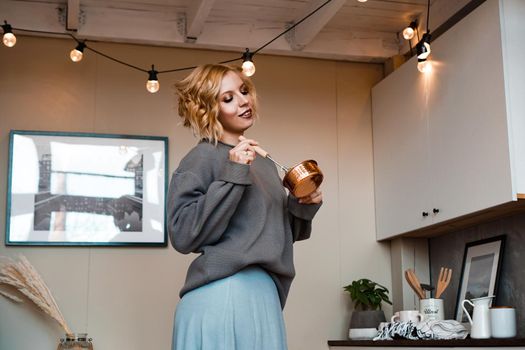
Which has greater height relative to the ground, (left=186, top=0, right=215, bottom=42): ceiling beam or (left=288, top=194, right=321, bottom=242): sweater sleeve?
(left=186, top=0, right=215, bottom=42): ceiling beam

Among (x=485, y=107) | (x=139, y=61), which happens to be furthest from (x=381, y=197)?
(x=139, y=61)

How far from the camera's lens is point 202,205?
1706mm

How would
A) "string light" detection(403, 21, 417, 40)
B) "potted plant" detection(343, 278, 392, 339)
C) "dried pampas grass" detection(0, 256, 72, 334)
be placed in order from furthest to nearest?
"potted plant" detection(343, 278, 392, 339) → "string light" detection(403, 21, 417, 40) → "dried pampas grass" detection(0, 256, 72, 334)

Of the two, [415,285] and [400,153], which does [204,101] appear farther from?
[400,153]

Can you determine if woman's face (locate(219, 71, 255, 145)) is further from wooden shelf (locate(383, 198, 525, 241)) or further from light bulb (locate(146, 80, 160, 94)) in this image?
light bulb (locate(146, 80, 160, 94))

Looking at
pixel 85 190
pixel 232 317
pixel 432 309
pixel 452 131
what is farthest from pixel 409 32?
pixel 232 317

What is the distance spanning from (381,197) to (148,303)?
53.3 inches

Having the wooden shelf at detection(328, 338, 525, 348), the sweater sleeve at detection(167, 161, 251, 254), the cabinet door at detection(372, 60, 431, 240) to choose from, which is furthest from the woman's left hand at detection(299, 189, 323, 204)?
the cabinet door at detection(372, 60, 431, 240)

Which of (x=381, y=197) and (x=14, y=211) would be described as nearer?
(x=14, y=211)

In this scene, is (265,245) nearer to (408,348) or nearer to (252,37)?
(408,348)

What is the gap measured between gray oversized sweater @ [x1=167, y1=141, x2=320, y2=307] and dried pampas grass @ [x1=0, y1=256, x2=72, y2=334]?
204 centimetres

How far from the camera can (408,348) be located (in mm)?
3307

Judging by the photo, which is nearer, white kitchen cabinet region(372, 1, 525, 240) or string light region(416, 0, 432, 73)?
white kitchen cabinet region(372, 1, 525, 240)

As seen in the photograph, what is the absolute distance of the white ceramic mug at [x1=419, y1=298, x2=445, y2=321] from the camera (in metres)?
3.47
